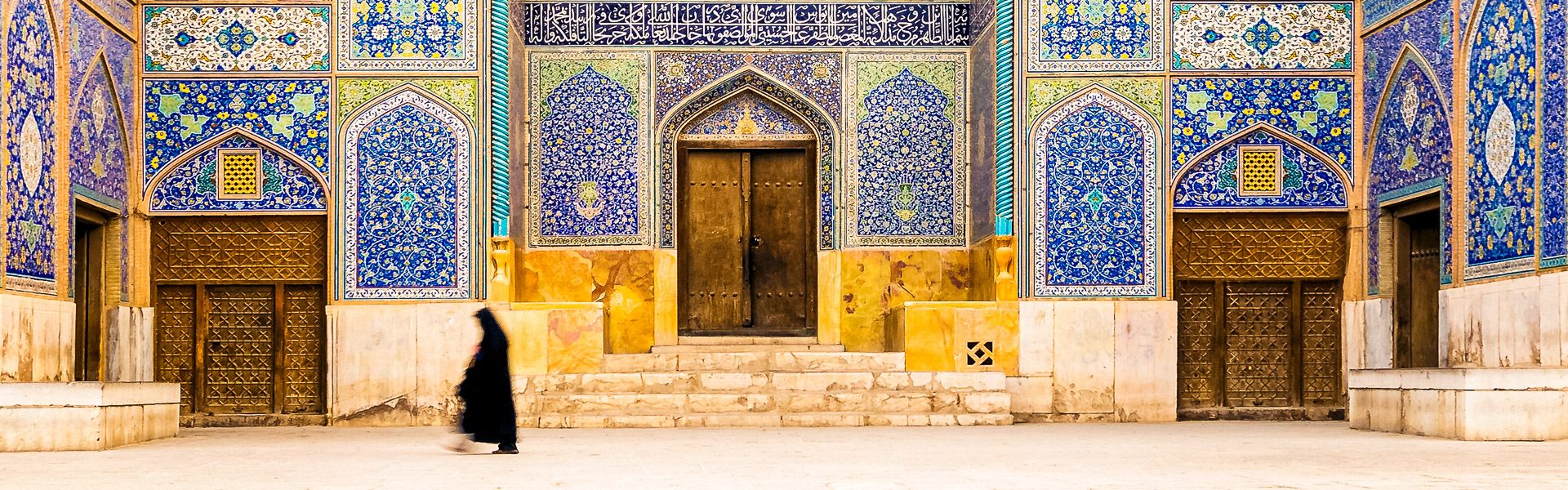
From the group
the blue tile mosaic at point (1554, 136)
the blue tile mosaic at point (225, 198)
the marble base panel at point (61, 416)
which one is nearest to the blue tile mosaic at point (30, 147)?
the marble base panel at point (61, 416)

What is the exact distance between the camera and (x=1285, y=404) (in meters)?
12.1

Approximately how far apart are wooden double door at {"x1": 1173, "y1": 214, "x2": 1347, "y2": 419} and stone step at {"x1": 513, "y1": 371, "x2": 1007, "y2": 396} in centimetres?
187

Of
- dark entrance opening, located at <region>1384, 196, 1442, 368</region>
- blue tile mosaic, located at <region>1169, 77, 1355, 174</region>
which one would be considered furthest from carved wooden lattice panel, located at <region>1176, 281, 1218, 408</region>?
dark entrance opening, located at <region>1384, 196, 1442, 368</region>

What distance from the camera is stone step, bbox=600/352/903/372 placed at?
11.6 m

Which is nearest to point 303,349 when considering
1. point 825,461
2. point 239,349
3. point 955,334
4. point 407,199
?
point 239,349

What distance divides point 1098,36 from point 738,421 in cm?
390

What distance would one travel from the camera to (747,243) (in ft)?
43.4

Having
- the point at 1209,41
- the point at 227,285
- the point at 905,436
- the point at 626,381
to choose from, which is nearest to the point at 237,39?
the point at 227,285

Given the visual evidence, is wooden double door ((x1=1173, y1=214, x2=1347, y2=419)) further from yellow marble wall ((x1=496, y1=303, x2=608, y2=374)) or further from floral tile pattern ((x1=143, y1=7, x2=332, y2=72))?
floral tile pattern ((x1=143, y1=7, x2=332, y2=72))

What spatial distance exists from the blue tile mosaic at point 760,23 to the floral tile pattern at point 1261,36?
194cm

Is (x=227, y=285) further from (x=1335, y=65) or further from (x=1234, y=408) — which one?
(x=1335, y=65)

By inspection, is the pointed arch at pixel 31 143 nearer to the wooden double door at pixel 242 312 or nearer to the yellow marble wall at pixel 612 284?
the wooden double door at pixel 242 312

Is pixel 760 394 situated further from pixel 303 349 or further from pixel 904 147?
Result: pixel 303 349

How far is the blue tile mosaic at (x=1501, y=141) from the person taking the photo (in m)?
9.34
